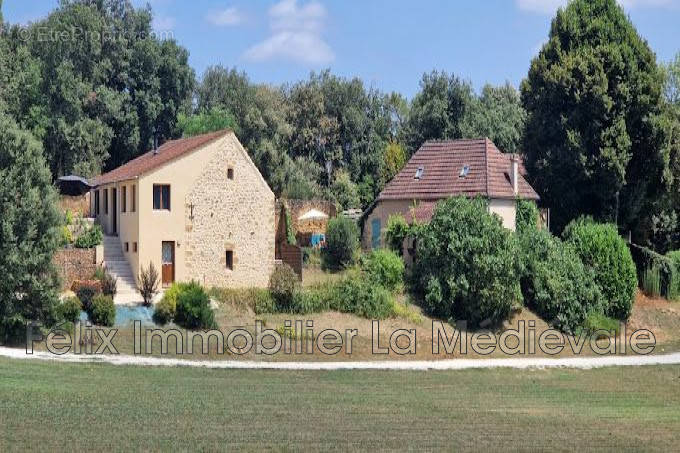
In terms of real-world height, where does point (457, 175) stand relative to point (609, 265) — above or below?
above

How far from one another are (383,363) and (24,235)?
1247 centimetres

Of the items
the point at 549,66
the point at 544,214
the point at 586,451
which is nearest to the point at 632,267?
the point at 544,214

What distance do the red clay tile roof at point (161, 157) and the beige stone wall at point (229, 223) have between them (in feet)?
2.73

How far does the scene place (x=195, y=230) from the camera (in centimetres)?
4391

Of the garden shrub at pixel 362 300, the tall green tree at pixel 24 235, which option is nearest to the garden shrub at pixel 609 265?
the garden shrub at pixel 362 300

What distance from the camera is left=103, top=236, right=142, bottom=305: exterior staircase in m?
40.9

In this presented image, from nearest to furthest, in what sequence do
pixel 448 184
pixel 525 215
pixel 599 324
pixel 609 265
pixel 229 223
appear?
pixel 229 223 < pixel 599 324 < pixel 609 265 < pixel 525 215 < pixel 448 184

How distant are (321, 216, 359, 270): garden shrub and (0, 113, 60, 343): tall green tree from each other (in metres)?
14.6

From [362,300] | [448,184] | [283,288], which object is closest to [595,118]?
[448,184]

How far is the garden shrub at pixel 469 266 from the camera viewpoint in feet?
144

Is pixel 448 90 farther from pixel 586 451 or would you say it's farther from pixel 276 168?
pixel 586 451

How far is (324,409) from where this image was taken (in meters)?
25.0

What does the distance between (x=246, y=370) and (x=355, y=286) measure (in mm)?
11222

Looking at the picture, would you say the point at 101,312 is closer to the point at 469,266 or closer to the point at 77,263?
the point at 77,263
